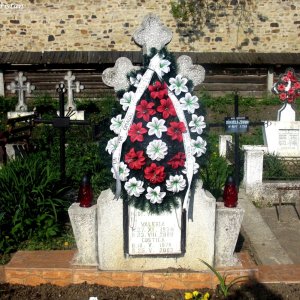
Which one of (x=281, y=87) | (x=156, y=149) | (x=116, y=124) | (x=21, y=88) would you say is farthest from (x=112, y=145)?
(x=21, y=88)

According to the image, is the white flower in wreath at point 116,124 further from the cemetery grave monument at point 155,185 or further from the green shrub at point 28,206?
the green shrub at point 28,206

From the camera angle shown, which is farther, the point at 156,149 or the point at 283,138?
the point at 283,138

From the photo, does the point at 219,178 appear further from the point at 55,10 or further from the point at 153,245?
the point at 55,10

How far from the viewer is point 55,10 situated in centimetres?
1664

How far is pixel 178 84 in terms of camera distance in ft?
13.0

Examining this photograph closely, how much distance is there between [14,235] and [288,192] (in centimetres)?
419

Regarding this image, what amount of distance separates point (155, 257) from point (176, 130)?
3.94ft

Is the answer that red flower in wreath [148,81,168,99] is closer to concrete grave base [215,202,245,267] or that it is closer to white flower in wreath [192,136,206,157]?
white flower in wreath [192,136,206,157]

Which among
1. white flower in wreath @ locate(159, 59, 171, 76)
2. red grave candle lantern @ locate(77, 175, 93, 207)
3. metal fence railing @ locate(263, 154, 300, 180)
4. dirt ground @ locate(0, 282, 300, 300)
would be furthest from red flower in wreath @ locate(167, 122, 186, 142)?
metal fence railing @ locate(263, 154, 300, 180)

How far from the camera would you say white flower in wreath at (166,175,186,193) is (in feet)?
13.0

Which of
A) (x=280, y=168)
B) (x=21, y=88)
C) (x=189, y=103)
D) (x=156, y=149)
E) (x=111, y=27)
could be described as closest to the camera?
(x=156, y=149)

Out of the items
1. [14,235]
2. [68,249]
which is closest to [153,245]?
[68,249]

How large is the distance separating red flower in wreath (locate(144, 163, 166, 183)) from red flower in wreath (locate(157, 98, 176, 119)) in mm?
451

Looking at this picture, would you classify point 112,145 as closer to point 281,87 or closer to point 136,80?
point 136,80
